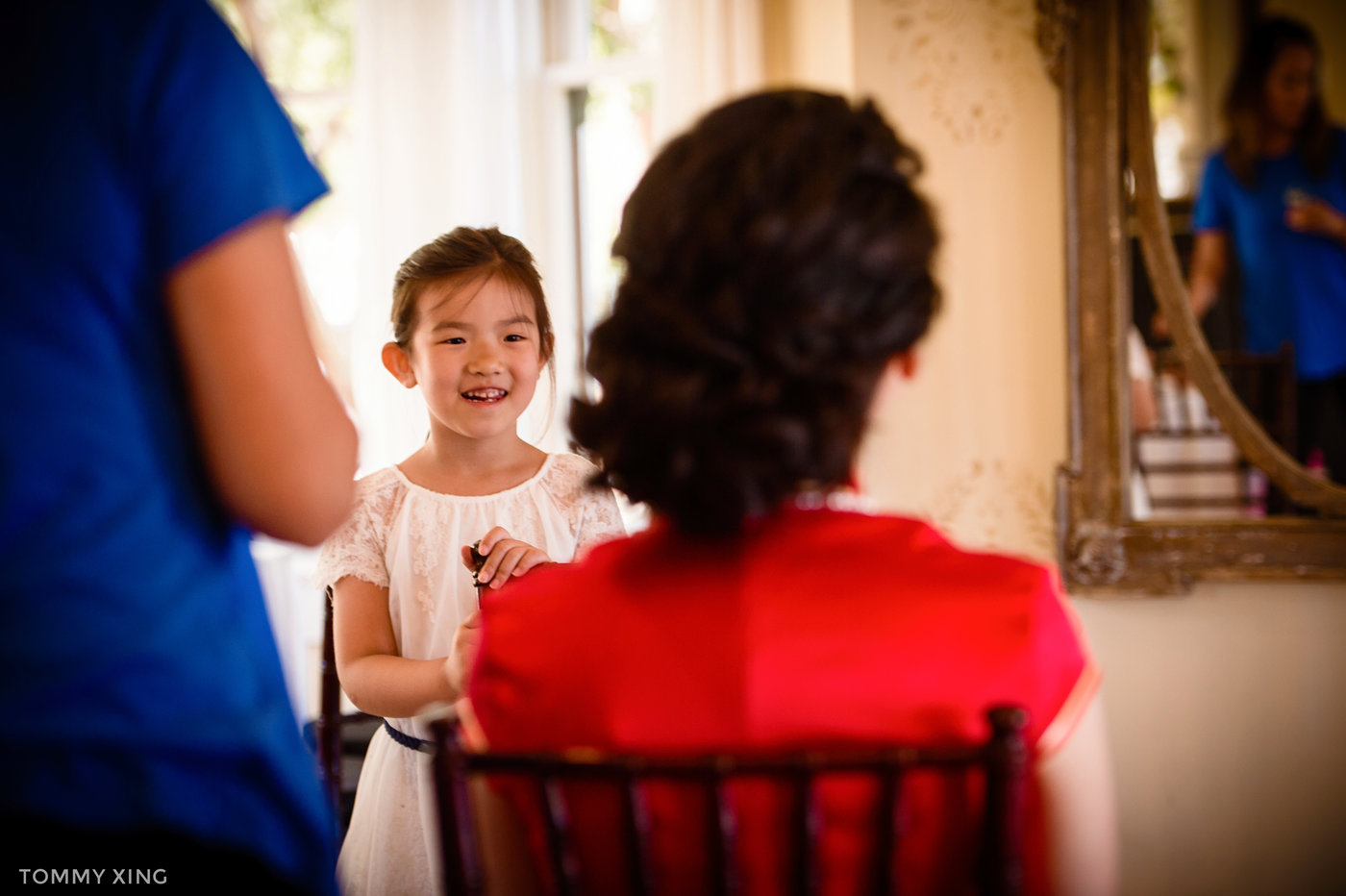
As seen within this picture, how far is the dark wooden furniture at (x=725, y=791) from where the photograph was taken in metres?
0.57

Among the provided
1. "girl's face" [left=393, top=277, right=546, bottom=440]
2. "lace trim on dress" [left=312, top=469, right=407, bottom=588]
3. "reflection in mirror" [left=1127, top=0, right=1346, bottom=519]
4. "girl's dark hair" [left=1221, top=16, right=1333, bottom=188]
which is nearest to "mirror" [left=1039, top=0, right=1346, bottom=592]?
"reflection in mirror" [left=1127, top=0, right=1346, bottom=519]

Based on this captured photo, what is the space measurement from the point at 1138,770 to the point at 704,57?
197 cm

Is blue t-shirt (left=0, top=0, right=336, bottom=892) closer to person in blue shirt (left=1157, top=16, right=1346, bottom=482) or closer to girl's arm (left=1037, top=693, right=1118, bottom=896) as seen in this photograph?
girl's arm (left=1037, top=693, right=1118, bottom=896)

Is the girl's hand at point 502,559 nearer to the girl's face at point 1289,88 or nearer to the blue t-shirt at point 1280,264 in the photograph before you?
the blue t-shirt at point 1280,264

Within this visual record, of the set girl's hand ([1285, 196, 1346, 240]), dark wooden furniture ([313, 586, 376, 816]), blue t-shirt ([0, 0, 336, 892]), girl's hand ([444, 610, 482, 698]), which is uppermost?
girl's hand ([1285, 196, 1346, 240])

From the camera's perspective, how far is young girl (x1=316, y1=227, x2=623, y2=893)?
127 centimetres

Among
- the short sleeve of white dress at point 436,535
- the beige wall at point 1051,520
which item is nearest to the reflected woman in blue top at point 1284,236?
the beige wall at point 1051,520

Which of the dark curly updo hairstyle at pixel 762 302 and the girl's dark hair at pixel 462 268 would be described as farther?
the girl's dark hair at pixel 462 268

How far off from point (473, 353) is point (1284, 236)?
62.3 inches

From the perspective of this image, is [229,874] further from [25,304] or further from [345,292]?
[345,292]

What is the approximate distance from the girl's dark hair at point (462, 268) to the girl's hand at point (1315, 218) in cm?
148

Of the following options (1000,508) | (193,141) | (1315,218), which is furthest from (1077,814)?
(1315,218)

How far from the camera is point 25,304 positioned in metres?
0.56

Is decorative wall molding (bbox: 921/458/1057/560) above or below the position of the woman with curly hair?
below
